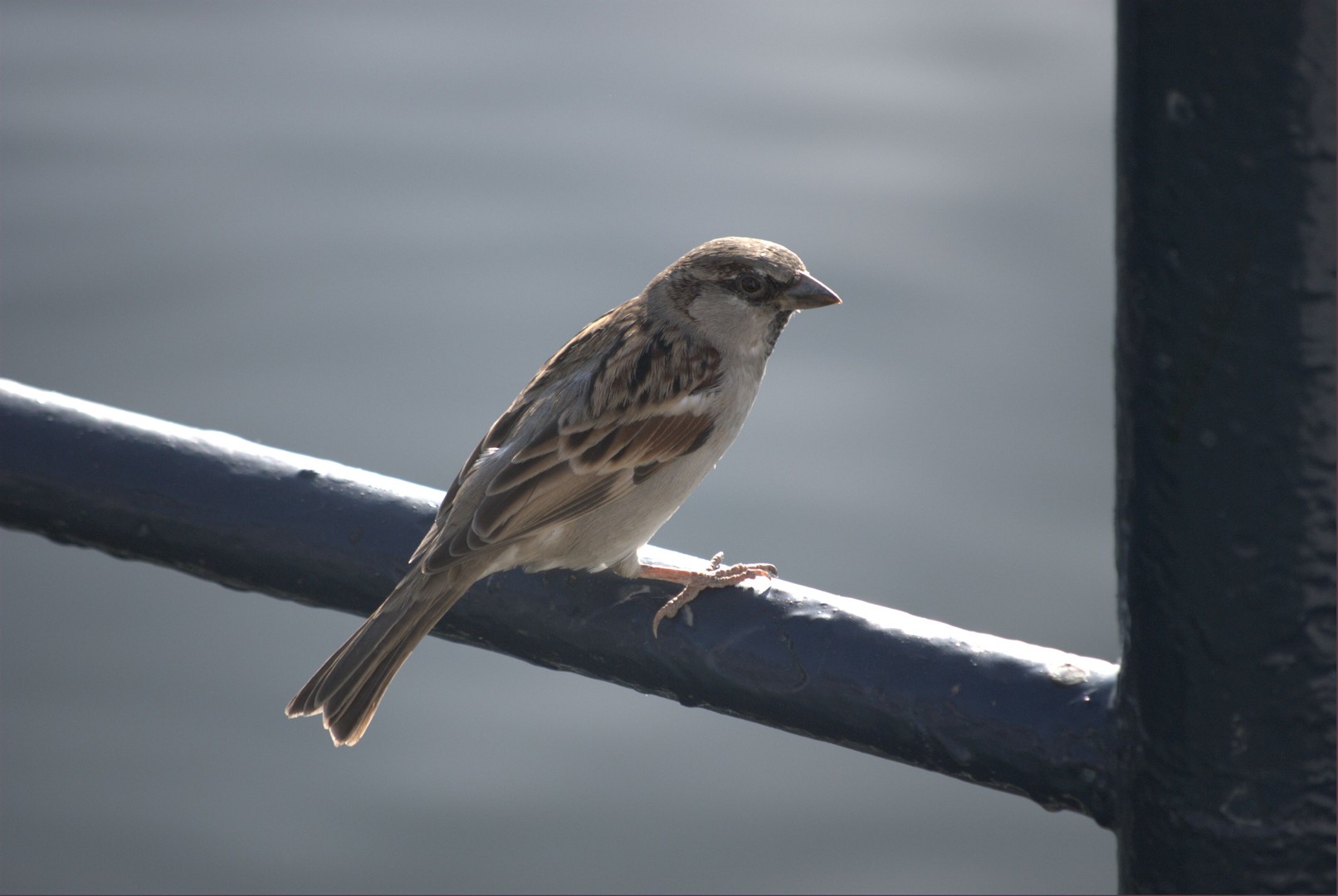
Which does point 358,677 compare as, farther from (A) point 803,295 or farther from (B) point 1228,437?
(B) point 1228,437

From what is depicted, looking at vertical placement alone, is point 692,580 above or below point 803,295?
below

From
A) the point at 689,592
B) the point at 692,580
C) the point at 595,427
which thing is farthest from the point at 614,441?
the point at 689,592

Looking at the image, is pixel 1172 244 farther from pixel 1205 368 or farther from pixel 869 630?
pixel 869 630

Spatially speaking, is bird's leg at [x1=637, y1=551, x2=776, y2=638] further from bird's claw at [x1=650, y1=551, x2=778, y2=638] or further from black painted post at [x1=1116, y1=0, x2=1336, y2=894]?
black painted post at [x1=1116, y1=0, x2=1336, y2=894]

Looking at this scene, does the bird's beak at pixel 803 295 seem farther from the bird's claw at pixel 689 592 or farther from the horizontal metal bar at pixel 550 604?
the horizontal metal bar at pixel 550 604

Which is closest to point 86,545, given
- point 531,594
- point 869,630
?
point 531,594

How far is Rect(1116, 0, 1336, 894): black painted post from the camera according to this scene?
0.90 meters

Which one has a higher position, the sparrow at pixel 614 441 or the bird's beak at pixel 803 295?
the bird's beak at pixel 803 295

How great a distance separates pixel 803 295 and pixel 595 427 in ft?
1.89

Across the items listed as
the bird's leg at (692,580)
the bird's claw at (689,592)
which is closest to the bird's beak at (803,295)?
the bird's leg at (692,580)

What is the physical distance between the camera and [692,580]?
188 centimetres

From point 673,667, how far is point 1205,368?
0.77 m

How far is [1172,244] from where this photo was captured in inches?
37.4

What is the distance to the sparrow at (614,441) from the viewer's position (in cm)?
223
